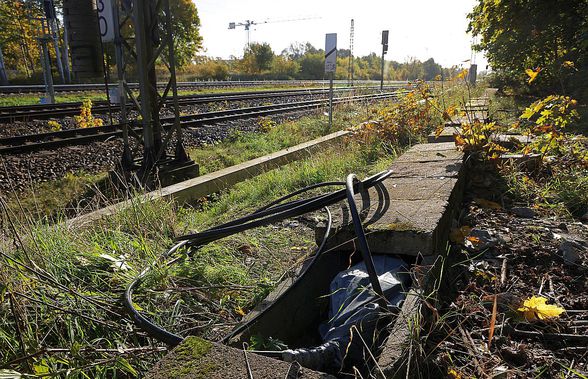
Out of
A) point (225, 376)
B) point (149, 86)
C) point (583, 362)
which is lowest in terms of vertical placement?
point (583, 362)

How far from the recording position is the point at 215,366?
4.41ft

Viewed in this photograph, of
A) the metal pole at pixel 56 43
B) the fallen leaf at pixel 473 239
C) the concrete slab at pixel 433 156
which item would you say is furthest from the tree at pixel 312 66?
the fallen leaf at pixel 473 239

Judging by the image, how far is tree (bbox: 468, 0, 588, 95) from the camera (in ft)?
32.7

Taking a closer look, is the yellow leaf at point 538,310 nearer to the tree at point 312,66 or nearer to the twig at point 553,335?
the twig at point 553,335

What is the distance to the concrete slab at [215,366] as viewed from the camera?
1303 millimetres

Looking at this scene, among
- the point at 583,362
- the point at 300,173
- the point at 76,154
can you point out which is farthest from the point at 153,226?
the point at 76,154

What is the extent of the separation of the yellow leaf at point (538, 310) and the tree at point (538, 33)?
8.64 m

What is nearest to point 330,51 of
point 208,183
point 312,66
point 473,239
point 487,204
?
point 208,183

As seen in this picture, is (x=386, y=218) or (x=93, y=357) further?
(x=386, y=218)

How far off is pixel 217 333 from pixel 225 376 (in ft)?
2.59

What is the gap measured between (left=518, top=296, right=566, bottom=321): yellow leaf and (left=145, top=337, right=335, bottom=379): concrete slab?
3.28 feet

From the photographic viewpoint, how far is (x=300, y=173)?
17.6 ft

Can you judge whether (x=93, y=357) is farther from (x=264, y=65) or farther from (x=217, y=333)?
(x=264, y=65)

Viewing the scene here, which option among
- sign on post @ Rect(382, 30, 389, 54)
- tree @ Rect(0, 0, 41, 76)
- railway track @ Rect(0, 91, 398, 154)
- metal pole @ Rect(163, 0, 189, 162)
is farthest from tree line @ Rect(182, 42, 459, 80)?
metal pole @ Rect(163, 0, 189, 162)
